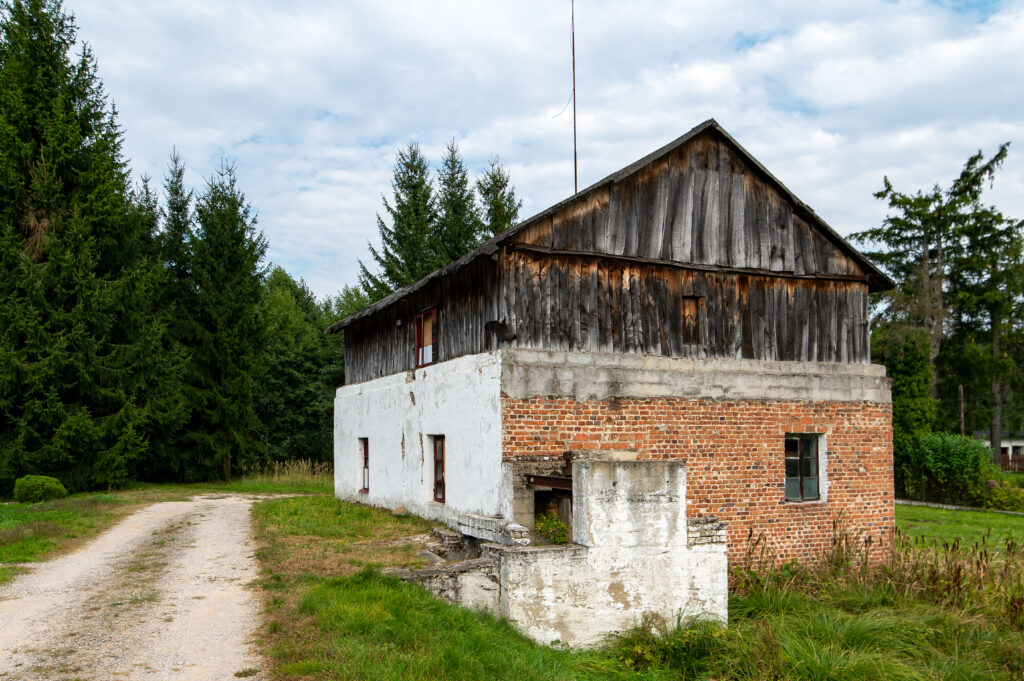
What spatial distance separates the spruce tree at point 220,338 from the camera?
89.8ft

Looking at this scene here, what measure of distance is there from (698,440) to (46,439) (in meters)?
18.3

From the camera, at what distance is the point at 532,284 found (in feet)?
40.7

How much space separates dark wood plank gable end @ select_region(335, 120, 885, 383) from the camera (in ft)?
40.9

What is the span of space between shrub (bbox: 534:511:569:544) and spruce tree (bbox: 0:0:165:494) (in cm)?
1594

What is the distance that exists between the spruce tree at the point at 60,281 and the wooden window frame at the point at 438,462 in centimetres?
1241

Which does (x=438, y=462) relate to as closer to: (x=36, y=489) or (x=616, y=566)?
(x=616, y=566)

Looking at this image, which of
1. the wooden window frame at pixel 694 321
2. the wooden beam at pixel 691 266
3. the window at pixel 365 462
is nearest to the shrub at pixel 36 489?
the window at pixel 365 462

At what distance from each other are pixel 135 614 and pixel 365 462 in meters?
11.2

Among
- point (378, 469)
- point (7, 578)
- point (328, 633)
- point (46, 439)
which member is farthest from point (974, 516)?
point (46, 439)

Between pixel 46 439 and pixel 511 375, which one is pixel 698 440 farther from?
pixel 46 439

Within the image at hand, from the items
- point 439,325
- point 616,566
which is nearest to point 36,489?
point 439,325

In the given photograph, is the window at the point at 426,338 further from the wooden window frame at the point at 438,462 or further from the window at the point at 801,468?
the window at the point at 801,468

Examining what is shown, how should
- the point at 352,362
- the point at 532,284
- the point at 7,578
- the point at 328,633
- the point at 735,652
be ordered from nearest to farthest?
the point at 328,633, the point at 735,652, the point at 7,578, the point at 532,284, the point at 352,362

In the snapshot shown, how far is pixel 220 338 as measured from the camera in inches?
1084
